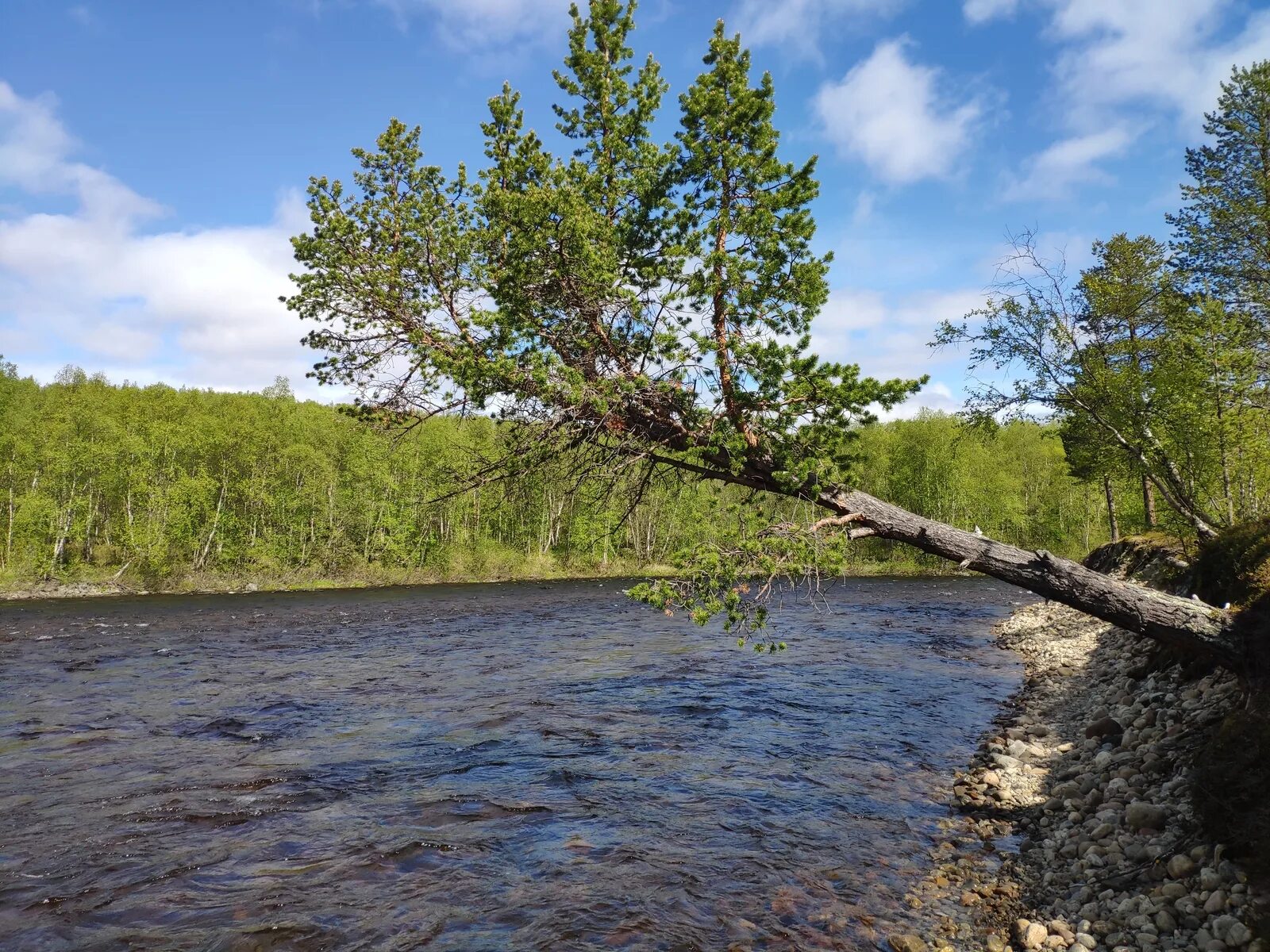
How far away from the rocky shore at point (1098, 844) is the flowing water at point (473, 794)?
2.36 feet

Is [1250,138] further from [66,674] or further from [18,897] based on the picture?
[66,674]

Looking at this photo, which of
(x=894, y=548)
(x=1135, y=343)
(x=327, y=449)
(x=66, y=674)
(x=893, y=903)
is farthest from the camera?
(x=894, y=548)

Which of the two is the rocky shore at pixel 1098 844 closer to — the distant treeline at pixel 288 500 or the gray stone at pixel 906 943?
the gray stone at pixel 906 943

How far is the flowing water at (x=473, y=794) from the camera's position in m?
7.95

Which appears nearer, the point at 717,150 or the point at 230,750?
the point at 717,150

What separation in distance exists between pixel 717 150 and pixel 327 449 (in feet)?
215

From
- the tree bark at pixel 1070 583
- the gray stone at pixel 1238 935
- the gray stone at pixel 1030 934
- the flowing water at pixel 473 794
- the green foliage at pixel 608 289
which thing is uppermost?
the green foliage at pixel 608 289

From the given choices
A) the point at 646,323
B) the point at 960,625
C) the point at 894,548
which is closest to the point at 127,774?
the point at 646,323

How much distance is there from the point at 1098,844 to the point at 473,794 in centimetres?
894

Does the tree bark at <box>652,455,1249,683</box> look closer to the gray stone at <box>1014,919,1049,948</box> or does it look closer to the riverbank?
the gray stone at <box>1014,919,1049,948</box>

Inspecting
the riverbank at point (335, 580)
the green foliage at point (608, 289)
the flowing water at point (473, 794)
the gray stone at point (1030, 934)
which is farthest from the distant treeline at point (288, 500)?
the gray stone at point (1030, 934)

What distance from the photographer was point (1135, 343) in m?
17.3

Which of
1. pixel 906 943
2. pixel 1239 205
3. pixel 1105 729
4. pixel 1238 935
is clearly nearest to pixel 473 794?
pixel 906 943

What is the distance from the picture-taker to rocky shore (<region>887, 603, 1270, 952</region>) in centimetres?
639
